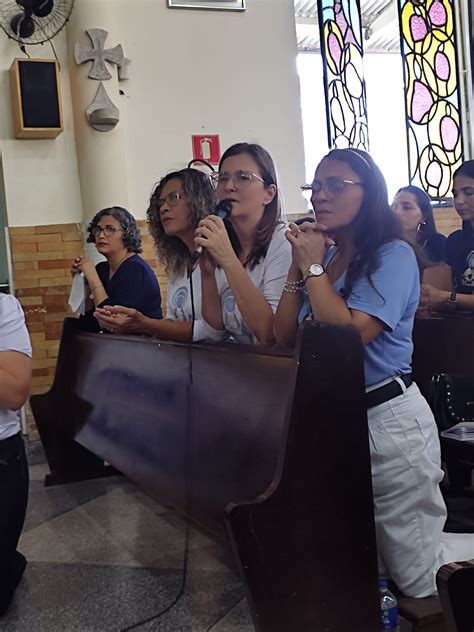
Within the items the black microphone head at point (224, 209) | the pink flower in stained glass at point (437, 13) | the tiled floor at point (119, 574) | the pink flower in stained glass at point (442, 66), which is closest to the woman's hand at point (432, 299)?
the black microphone head at point (224, 209)

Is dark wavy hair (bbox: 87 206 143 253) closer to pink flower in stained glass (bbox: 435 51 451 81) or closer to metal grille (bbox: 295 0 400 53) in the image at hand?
pink flower in stained glass (bbox: 435 51 451 81)

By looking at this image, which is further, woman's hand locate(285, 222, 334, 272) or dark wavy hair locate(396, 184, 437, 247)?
dark wavy hair locate(396, 184, 437, 247)

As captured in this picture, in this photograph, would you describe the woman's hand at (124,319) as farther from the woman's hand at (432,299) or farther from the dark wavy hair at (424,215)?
the dark wavy hair at (424,215)

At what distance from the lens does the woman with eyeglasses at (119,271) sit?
3.53 m

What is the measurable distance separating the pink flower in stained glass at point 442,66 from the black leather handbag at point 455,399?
4.35 metres

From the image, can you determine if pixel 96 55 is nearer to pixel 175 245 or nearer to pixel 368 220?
pixel 175 245

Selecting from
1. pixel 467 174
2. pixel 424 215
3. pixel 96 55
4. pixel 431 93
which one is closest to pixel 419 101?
pixel 431 93

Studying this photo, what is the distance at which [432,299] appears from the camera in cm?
306

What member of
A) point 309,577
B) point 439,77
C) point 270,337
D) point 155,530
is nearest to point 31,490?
point 155,530

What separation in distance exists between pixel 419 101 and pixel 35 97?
10.5 ft

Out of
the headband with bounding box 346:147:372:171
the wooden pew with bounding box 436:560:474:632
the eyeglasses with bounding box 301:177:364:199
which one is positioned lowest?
the wooden pew with bounding box 436:560:474:632

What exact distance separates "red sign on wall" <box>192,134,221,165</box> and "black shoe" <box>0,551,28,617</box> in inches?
128

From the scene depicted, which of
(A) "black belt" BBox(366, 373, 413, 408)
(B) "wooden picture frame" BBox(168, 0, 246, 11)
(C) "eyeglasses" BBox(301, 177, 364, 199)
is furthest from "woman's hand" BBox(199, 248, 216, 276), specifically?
(B) "wooden picture frame" BBox(168, 0, 246, 11)

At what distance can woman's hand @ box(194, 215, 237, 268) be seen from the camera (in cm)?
213
